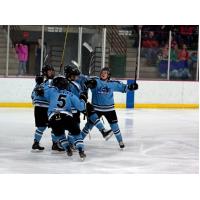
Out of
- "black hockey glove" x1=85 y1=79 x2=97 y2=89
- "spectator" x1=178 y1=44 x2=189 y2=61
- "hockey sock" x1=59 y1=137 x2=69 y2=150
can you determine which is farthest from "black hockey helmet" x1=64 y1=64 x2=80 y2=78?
"spectator" x1=178 y1=44 x2=189 y2=61

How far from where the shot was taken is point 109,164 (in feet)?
25.0

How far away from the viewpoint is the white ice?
7336 millimetres

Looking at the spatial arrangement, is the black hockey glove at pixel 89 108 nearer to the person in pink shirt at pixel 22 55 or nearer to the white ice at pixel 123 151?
the white ice at pixel 123 151

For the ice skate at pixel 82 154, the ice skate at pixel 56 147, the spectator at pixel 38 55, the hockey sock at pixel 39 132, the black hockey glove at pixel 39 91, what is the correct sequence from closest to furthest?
the ice skate at pixel 82 154 → the black hockey glove at pixel 39 91 → the hockey sock at pixel 39 132 → the ice skate at pixel 56 147 → the spectator at pixel 38 55

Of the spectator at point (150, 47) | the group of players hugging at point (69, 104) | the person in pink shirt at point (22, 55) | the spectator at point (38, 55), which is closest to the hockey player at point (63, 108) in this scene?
the group of players hugging at point (69, 104)

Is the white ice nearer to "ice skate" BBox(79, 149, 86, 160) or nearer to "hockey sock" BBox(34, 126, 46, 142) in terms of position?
"ice skate" BBox(79, 149, 86, 160)

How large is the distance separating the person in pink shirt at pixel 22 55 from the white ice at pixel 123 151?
64.2 inches

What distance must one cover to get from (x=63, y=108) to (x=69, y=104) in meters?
0.08

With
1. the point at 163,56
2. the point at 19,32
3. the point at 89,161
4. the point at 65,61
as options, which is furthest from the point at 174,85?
the point at 89,161

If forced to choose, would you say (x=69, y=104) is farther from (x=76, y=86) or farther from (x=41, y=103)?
(x=41, y=103)

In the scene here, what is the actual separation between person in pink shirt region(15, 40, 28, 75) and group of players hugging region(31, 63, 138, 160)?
5548 millimetres

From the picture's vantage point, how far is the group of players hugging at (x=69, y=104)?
24.6 feet

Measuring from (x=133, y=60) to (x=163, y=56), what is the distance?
0.61 metres

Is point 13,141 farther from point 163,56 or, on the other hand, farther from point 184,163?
point 163,56
